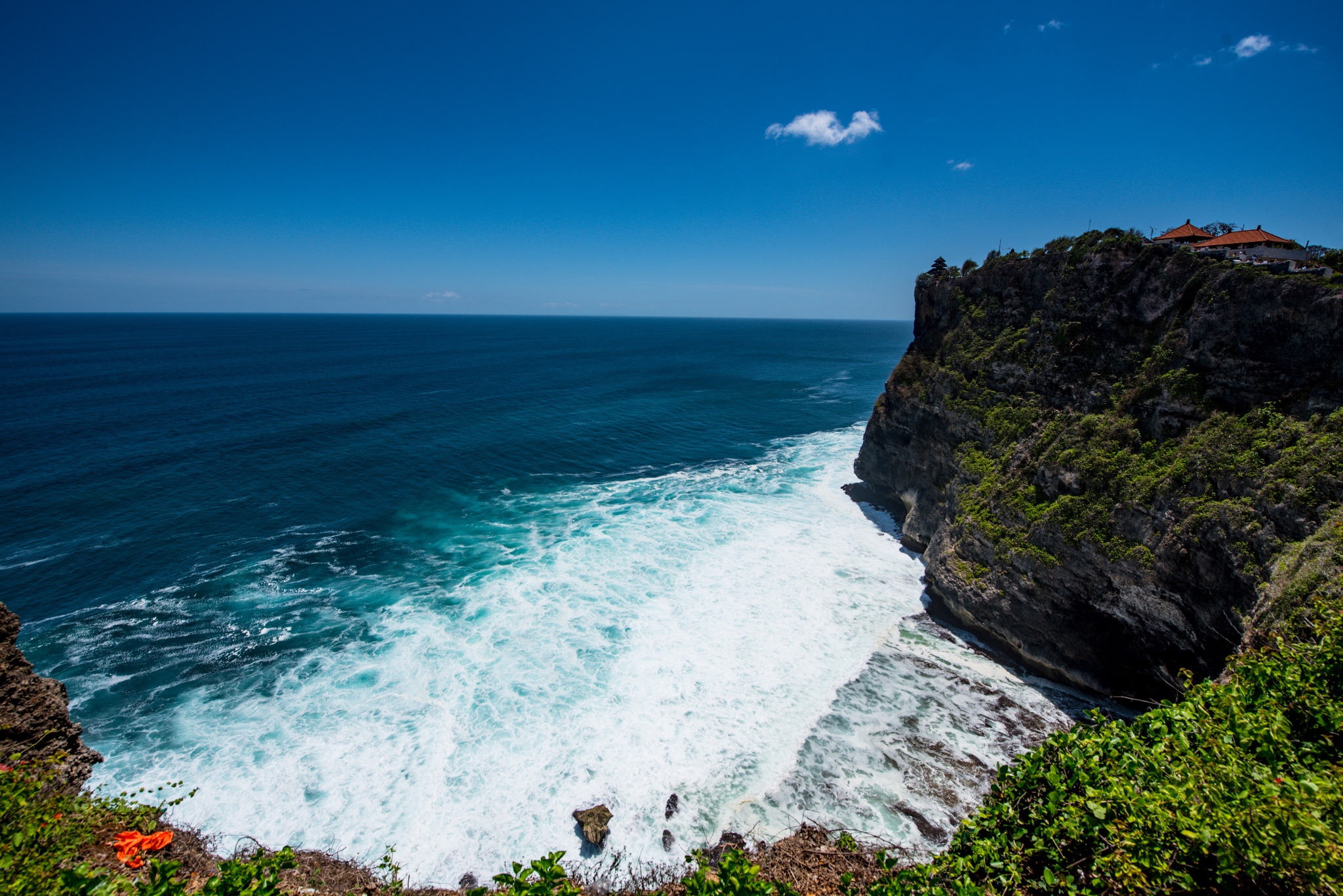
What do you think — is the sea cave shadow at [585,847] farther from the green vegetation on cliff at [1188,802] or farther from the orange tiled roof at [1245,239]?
the orange tiled roof at [1245,239]

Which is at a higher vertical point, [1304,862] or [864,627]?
[1304,862]

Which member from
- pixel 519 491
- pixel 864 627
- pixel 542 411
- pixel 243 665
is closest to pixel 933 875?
pixel 864 627

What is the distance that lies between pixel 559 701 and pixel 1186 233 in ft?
124

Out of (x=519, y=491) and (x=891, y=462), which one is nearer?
(x=891, y=462)

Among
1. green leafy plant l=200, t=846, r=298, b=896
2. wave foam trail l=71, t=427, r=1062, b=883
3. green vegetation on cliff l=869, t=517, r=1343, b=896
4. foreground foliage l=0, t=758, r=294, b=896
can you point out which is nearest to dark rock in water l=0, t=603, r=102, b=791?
foreground foliage l=0, t=758, r=294, b=896

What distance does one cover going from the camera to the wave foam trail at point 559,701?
15.7 meters

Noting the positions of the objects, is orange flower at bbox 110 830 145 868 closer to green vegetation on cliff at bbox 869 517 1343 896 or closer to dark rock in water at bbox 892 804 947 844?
green vegetation on cliff at bbox 869 517 1343 896

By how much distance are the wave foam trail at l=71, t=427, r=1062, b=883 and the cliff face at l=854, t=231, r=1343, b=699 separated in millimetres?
3257

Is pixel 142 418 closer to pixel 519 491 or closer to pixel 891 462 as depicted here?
pixel 519 491

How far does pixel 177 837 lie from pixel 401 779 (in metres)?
5.17

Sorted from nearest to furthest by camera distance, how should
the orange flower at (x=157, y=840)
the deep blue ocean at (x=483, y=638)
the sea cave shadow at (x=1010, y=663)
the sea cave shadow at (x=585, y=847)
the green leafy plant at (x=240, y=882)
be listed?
the green leafy plant at (x=240, y=882) < the orange flower at (x=157, y=840) < the sea cave shadow at (x=585, y=847) < the deep blue ocean at (x=483, y=638) < the sea cave shadow at (x=1010, y=663)

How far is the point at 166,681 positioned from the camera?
2030 centimetres

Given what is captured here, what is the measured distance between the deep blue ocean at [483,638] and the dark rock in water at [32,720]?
4562 millimetres

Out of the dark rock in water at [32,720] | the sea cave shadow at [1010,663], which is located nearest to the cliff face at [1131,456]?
the sea cave shadow at [1010,663]
